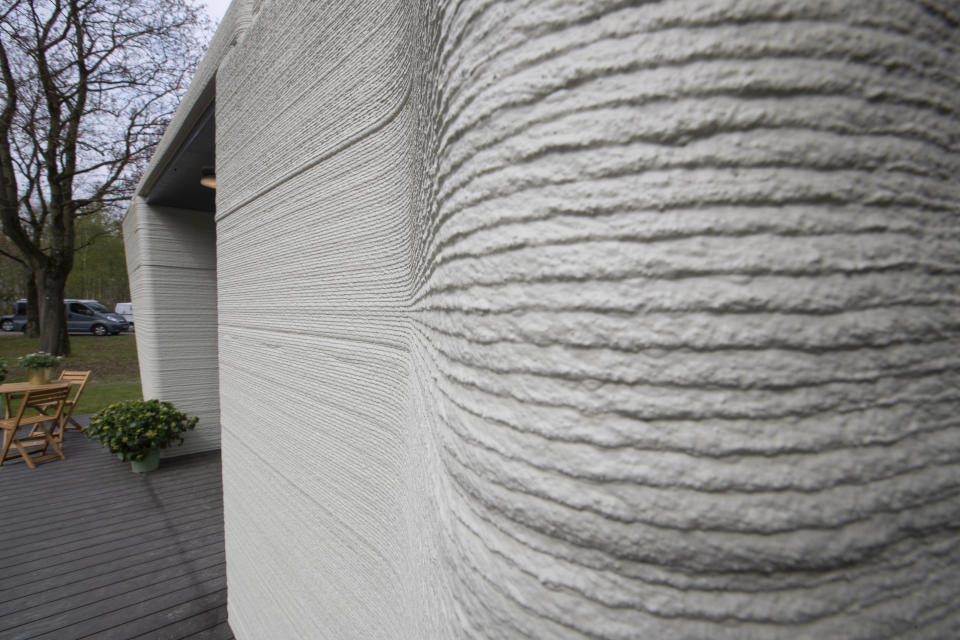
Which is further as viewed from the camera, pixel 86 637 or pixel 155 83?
pixel 155 83

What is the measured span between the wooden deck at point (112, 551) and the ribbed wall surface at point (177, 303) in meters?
1.13

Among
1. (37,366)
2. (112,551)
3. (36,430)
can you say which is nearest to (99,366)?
(36,430)

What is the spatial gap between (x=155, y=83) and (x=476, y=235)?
47.6 feet

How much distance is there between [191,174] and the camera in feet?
17.0

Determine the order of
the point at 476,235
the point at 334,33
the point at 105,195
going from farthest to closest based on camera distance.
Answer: the point at 105,195 < the point at 334,33 < the point at 476,235

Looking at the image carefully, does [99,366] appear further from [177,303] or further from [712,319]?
[712,319]

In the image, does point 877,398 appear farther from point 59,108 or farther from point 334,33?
point 59,108

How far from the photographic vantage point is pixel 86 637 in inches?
141

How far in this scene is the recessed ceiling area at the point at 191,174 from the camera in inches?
152

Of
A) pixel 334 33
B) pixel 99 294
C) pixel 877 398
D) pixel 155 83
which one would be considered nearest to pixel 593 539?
pixel 877 398

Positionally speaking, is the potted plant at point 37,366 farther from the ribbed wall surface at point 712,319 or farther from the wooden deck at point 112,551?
the ribbed wall surface at point 712,319

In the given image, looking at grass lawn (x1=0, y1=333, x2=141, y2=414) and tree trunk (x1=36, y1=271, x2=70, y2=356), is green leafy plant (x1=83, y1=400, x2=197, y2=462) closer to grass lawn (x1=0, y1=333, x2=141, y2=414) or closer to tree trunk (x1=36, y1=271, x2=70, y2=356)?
grass lawn (x1=0, y1=333, x2=141, y2=414)

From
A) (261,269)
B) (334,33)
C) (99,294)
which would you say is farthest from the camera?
(99,294)

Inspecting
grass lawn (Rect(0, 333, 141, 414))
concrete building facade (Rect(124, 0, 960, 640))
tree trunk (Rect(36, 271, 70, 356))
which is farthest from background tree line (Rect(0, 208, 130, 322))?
concrete building facade (Rect(124, 0, 960, 640))
